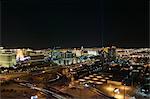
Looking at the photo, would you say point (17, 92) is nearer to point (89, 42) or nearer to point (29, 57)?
point (29, 57)

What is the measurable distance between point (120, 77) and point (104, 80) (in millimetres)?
213

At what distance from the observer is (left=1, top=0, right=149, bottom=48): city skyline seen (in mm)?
3178

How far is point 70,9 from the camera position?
327 cm

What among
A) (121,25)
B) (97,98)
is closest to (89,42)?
(121,25)

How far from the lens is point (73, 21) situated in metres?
3.27

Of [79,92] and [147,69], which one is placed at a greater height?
[147,69]

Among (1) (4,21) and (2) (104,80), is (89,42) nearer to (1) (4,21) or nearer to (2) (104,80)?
(2) (104,80)

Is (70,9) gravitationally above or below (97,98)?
above

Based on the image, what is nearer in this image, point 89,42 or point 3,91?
point 3,91

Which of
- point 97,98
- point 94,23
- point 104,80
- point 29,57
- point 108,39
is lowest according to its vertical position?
point 97,98

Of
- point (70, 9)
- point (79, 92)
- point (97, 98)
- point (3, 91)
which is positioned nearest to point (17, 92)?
point (3, 91)

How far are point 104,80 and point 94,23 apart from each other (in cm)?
80

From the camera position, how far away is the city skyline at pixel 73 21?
3.18m

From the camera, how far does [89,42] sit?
3201 mm
